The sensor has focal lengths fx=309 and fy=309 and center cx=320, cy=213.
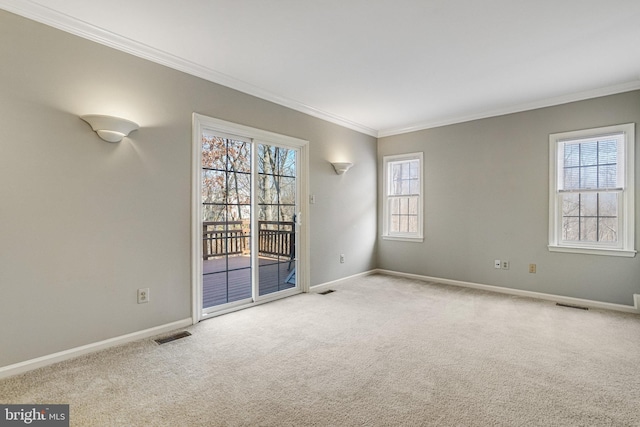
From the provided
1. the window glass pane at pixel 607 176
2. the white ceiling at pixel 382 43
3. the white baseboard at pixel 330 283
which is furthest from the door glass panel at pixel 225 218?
the window glass pane at pixel 607 176

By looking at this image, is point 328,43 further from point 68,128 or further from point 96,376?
point 96,376

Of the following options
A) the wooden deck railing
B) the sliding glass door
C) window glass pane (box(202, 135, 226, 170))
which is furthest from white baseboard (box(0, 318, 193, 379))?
window glass pane (box(202, 135, 226, 170))

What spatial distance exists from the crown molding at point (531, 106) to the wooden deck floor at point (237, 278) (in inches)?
120

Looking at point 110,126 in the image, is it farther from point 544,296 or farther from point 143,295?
point 544,296

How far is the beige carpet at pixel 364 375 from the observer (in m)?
1.74

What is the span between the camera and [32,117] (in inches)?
87.2

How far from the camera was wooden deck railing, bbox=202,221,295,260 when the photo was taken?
11.0 ft

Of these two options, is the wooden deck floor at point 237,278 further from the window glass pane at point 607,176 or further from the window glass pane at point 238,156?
the window glass pane at point 607,176

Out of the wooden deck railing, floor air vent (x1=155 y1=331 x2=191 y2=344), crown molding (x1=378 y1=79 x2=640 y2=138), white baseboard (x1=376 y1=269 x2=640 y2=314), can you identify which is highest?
crown molding (x1=378 y1=79 x2=640 y2=138)

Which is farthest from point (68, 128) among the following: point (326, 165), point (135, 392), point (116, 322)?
point (326, 165)

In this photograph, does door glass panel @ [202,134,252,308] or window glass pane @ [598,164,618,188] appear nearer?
door glass panel @ [202,134,252,308]

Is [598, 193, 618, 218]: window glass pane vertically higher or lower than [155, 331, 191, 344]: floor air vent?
higher

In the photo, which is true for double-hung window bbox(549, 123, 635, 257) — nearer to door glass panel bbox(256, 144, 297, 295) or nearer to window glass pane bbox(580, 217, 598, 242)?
window glass pane bbox(580, 217, 598, 242)

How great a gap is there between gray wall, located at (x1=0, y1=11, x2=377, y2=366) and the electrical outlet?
43 millimetres
